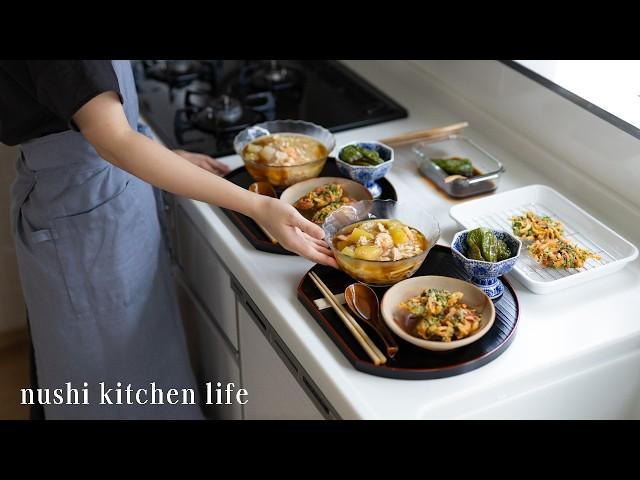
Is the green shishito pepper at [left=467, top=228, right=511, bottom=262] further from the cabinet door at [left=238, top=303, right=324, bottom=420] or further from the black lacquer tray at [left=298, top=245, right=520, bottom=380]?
the cabinet door at [left=238, top=303, right=324, bottom=420]

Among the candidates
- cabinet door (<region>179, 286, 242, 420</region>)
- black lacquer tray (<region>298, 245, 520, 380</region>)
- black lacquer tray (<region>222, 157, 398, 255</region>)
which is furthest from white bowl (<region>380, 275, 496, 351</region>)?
cabinet door (<region>179, 286, 242, 420</region>)

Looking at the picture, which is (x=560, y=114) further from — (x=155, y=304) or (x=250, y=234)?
(x=155, y=304)

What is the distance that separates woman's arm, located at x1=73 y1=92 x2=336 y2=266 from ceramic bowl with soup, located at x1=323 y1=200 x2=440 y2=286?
0.13 ft

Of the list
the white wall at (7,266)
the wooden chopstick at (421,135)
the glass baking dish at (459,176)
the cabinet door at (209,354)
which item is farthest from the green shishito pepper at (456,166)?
the white wall at (7,266)

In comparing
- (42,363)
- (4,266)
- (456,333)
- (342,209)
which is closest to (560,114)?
(342,209)

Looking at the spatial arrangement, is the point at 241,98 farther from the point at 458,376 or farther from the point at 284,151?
the point at 458,376

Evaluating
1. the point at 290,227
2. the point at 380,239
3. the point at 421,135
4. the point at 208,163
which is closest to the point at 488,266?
the point at 380,239

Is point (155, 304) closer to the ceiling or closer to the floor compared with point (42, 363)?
closer to the ceiling

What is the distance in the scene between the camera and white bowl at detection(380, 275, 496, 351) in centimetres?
112

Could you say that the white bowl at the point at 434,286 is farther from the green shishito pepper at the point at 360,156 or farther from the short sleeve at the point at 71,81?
the short sleeve at the point at 71,81

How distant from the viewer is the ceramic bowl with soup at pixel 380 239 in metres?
1.23
